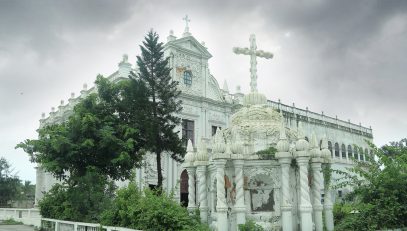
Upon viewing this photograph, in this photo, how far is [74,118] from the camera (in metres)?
16.0

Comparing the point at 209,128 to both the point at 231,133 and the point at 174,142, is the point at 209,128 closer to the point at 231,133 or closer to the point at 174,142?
the point at 174,142

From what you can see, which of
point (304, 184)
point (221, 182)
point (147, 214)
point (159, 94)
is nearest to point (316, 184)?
point (304, 184)

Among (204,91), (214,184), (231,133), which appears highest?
(204,91)

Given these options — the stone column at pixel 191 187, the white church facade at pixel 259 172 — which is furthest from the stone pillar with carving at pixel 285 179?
the stone column at pixel 191 187

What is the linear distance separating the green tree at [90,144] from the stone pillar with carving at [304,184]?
8.08 metres

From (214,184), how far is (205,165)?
591 millimetres

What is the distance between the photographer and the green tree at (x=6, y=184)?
3731 centimetres

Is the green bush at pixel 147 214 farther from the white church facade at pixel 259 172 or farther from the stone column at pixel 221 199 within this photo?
the white church facade at pixel 259 172

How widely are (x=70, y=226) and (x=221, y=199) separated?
619cm

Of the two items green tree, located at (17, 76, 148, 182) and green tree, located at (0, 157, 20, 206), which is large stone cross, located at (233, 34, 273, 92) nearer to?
green tree, located at (17, 76, 148, 182)

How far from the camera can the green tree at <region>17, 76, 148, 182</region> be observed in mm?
15609

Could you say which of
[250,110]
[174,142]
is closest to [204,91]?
[174,142]

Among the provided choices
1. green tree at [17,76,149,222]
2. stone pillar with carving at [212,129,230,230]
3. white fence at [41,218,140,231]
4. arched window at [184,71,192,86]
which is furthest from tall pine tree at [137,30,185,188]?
stone pillar with carving at [212,129,230,230]

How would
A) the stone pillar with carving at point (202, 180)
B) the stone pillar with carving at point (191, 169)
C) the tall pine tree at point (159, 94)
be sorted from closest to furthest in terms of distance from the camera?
the stone pillar with carving at point (202, 180), the stone pillar with carving at point (191, 169), the tall pine tree at point (159, 94)
